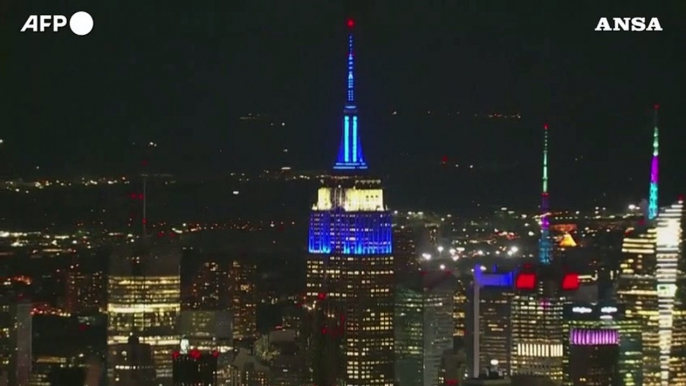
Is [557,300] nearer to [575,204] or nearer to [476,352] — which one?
[476,352]

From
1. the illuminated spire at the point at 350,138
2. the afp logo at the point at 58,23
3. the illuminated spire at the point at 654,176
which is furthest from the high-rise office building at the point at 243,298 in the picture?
the afp logo at the point at 58,23

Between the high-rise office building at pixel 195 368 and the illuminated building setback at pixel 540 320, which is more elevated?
the illuminated building setback at pixel 540 320

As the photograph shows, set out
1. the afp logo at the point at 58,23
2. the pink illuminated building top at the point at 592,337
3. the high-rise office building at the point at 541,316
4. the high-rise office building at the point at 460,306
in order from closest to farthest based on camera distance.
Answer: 1. the afp logo at the point at 58,23
2. the pink illuminated building top at the point at 592,337
3. the high-rise office building at the point at 541,316
4. the high-rise office building at the point at 460,306

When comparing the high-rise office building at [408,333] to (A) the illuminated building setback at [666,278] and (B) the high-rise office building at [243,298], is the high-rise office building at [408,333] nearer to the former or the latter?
(B) the high-rise office building at [243,298]

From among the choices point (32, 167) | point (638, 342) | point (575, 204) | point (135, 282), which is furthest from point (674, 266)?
point (32, 167)

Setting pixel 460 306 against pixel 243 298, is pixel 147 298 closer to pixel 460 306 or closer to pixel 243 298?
pixel 243 298

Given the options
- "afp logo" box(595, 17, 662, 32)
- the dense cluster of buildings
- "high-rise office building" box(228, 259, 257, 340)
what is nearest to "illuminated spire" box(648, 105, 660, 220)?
the dense cluster of buildings

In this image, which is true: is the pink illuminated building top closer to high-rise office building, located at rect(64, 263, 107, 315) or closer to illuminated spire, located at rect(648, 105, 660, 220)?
illuminated spire, located at rect(648, 105, 660, 220)

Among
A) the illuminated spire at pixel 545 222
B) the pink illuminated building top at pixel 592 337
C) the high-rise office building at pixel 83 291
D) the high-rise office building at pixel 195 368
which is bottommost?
the high-rise office building at pixel 195 368

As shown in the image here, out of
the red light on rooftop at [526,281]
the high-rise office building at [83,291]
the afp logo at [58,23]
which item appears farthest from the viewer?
the red light on rooftop at [526,281]

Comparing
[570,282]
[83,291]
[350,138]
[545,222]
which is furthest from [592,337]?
[83,291]
